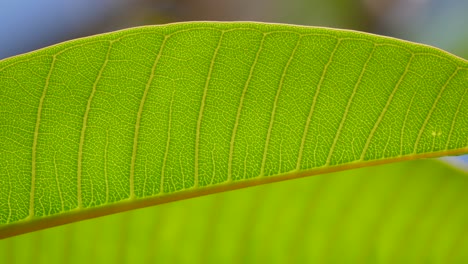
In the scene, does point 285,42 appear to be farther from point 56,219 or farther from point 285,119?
point 56,219

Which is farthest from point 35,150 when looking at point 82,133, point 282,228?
point 282,228

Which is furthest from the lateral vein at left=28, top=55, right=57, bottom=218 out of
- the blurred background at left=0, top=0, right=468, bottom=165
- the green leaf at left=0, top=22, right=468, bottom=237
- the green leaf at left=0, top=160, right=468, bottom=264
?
the blurred background at left=0, top=0, right=468, bottom=165

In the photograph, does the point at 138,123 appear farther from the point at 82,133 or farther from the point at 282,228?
the point at 282,228

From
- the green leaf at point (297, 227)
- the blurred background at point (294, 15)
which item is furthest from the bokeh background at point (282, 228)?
the blurred background at point (294, 15)

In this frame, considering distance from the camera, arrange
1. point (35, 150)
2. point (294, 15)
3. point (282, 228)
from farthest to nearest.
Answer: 1. point (294, 15)
2. point (282, 228)
3. point (35, 150)

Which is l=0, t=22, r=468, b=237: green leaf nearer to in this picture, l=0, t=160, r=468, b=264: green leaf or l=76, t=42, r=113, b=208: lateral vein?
l=76, t=42, r=113, b=208: lateral vein

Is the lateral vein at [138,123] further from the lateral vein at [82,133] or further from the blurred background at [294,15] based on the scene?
the blurred background at [294,15]
